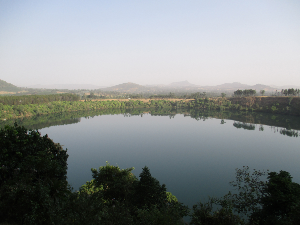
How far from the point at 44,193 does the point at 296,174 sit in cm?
2680

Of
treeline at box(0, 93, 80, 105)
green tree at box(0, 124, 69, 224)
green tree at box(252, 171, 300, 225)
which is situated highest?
treeline at box(0, 93, 80, 105)

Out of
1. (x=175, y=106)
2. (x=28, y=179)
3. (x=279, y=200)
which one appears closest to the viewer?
(x=28, y=179)

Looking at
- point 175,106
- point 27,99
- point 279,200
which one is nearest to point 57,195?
point 279,200

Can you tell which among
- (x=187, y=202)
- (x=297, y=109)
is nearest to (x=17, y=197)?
(x=187, y=202)

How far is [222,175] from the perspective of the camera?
2195 cm

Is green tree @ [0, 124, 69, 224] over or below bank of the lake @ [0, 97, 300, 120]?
over

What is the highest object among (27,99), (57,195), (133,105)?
(27,99)

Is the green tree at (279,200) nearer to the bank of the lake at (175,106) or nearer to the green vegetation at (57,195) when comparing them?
the green vegetation at (57,195)

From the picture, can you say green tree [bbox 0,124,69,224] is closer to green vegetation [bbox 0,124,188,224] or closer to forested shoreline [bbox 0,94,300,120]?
green vegetation [bbox 0,124,188,224]

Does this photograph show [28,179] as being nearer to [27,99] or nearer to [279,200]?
[279,200]

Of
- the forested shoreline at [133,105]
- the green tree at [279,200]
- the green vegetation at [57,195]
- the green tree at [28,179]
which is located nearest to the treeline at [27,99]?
the forested shoreline at [133,105]

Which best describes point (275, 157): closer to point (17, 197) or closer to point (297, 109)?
point (17, 197)

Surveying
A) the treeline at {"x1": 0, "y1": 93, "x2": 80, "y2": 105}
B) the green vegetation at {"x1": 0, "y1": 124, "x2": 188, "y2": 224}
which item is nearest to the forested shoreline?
the treeline at {"x1": 0, "y1": 93, "x2": 80, "y2": 105}

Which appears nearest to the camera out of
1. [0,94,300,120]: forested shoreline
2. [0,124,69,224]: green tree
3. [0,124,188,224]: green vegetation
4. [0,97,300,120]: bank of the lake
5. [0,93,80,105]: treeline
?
[0,124,188,224]: green vegetation
